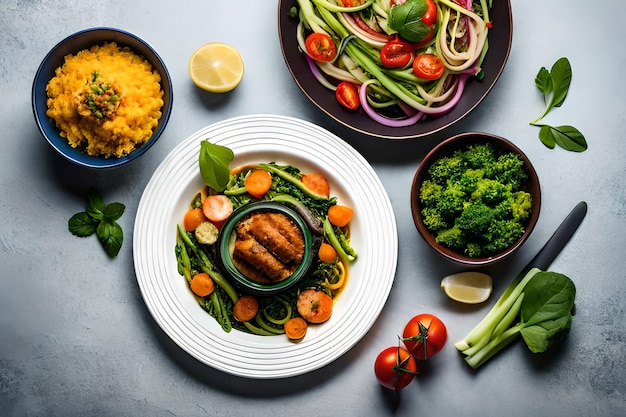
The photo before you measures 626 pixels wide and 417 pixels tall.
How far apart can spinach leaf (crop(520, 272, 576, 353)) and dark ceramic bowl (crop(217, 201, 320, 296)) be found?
145 cm

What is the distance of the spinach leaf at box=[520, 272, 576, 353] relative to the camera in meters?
3.75

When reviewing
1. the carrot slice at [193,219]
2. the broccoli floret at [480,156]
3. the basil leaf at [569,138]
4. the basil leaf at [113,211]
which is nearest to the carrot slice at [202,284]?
the carrot slice at [193,219]

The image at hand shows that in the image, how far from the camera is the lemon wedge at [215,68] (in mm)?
3877

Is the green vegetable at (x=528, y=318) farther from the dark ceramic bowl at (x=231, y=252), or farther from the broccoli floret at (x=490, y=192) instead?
the dark ceramic bowl at (x=231, y=252)

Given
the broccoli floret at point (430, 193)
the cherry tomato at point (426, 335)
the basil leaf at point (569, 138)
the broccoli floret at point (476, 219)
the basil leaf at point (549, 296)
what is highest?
the basil leaf at point (569, 138)

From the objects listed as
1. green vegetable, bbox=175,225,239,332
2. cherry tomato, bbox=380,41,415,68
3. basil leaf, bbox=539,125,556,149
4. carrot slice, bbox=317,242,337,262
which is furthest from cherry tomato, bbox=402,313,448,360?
cherry tomato, bbox=380,41,415,68

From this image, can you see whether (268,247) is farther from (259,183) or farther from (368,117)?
(368,117)

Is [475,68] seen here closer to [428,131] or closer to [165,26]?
[428,131]

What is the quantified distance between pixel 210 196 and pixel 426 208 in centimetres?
141

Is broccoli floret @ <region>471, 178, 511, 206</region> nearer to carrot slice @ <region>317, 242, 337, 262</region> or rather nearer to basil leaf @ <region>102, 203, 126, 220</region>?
carrot slice @ <region>317, 242, 337, 262</region>

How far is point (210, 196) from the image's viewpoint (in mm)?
3922

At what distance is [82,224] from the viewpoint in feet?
13.1

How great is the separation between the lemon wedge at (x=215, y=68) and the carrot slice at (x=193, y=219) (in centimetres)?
81

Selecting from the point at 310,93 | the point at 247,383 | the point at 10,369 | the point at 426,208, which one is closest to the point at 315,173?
the point at 310,93
